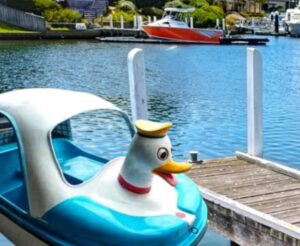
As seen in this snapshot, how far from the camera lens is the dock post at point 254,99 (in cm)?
871

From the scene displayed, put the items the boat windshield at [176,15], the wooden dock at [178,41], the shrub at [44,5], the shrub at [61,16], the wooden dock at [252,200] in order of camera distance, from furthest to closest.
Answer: the shrub at [44,5], the shrub at [61,16], the boat windshield at [176,15], the wooden dock at [178,41], the wooden dock at [252,200]

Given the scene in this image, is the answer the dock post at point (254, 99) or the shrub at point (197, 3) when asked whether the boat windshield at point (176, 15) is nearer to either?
the shrub at point (197, 3)

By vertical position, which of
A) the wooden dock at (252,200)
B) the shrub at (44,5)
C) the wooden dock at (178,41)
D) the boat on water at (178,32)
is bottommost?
the wooden dock at (178,41)

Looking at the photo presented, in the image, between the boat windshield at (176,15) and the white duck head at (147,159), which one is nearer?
the white duck head at (147,159)

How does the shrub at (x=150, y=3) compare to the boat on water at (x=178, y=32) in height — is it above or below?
above

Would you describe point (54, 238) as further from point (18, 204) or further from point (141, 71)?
point (141, 71)

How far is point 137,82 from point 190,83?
19.2 metres

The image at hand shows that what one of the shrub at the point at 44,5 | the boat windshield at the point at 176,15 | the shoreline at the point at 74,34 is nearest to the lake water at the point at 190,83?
the shoreline at the point at 74,34

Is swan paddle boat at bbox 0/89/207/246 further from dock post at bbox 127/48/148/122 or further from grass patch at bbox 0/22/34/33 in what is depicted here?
grass patch at bbox 0/22/34/33

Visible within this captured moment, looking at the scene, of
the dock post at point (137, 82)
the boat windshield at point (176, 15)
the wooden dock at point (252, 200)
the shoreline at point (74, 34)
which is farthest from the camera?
the boat windshield at point (176, 15)

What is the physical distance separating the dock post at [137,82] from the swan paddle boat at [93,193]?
2.60m

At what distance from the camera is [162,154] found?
5.14 meters

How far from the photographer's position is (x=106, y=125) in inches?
556

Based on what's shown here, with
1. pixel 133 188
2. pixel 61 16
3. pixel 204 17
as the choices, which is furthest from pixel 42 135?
pixel 204 17
